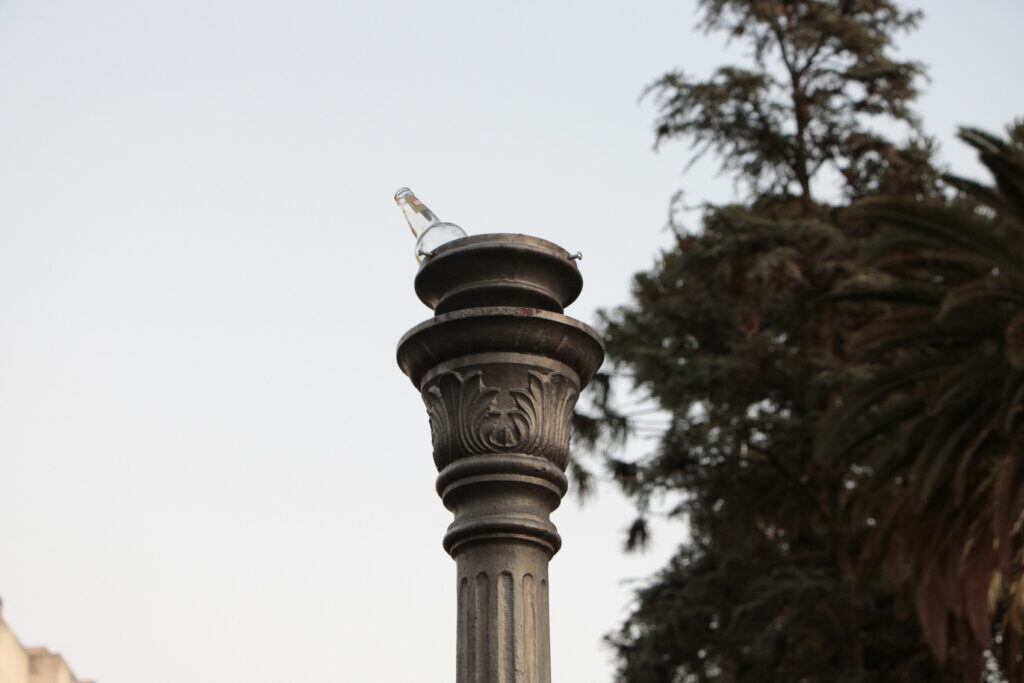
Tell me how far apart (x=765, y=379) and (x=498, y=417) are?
1719cm

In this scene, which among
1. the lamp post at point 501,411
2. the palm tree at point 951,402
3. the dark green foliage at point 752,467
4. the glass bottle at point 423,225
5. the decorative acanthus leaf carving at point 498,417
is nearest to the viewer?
the lamp post at point 501,411

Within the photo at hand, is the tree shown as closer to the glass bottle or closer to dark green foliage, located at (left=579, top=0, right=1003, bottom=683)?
dark green foliage, located at (left=579, top=0, right=1003, bottom=683)

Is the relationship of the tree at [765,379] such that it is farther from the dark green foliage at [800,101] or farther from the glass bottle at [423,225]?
the glass bottle at [423,225]

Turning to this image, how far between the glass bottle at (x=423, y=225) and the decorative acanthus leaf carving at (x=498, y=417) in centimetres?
61

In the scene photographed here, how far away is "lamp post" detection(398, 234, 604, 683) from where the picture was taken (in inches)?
143

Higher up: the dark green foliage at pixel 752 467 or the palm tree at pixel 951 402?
the dark green foliage at pixel 752 467

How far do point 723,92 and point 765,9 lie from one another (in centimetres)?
160

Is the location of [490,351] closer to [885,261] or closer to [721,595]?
[885,261]

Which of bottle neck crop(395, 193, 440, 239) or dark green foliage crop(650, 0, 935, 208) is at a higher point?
dark green foliage crop(650, 0, 935, 208)

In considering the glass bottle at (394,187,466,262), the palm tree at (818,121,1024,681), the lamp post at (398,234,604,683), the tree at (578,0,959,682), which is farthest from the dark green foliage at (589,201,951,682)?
the lamp post at (398,234,604,683)

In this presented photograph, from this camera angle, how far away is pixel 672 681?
21.4m

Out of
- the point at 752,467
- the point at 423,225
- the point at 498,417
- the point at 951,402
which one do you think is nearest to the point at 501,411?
the point at 498,417

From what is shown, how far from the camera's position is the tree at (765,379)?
19.4 m

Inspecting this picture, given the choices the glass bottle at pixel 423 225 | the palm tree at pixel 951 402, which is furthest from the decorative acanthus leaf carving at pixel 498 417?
the palm tree at pixel 951 402
